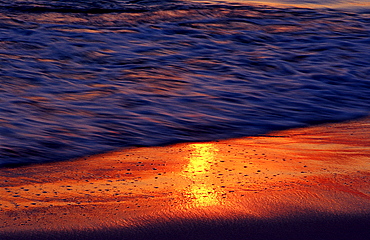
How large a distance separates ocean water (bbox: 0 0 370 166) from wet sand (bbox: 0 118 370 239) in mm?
463

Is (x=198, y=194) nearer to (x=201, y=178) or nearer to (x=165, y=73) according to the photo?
(x=201, y=178)

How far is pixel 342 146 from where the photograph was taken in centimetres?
349

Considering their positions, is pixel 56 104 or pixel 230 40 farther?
pixel 230 40

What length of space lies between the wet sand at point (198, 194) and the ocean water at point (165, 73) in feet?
1.52

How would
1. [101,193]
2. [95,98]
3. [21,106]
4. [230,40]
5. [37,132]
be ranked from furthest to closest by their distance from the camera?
[230,40], [95,98], [21,106], [37,132], [101,193]

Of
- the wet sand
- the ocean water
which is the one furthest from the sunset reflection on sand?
the ocean water

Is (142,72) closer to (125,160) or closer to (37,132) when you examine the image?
(37,132)

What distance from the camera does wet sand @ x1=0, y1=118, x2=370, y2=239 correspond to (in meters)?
2.20

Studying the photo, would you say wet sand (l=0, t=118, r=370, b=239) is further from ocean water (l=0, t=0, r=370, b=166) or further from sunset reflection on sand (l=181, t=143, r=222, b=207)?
ocean water (l=0, t=0, r=370, b=166)

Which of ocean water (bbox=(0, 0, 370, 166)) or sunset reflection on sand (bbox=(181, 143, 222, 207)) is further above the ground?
sunset reflection on sand (bbox=(181, 143, 222, 207))

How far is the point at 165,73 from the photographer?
5.91 metres

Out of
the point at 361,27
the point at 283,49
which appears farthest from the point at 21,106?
the point at 361,27

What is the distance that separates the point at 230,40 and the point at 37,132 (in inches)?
188

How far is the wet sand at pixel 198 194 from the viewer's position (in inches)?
86.5
